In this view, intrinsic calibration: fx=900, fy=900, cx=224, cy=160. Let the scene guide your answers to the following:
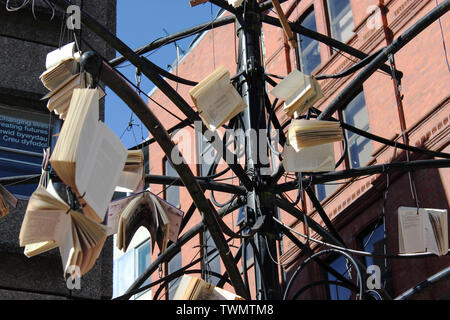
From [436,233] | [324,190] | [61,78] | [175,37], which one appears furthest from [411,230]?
[324,190]

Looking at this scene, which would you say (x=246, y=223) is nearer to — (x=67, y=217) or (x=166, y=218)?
(x=166, y=218)

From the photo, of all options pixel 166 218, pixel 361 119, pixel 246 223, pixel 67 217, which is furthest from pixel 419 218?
pixel 361 119

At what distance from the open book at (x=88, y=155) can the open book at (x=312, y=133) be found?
9.24ft

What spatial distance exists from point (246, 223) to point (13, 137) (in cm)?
541

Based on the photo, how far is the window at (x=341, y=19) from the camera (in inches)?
809

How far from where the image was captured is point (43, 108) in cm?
1434

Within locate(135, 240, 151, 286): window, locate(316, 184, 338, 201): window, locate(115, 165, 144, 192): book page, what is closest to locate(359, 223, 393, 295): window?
locate(316, 184, 338, 201): window

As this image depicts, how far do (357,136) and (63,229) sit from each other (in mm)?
12023

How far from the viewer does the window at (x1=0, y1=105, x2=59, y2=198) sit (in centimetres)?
1367

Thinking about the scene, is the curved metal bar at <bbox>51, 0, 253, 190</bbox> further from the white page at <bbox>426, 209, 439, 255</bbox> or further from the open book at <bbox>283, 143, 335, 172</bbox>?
the white page at <bbox>426, 209, 439, 255</bbox>

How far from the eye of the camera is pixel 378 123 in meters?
18.4

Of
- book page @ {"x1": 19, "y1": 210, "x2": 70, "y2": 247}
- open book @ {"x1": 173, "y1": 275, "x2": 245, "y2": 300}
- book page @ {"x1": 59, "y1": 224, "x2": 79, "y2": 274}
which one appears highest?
book page @ {"x1": 19, "y1": 210, "x2": 70, "y2": 247}

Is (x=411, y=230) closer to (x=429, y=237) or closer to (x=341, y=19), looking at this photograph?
(x=429, y=237)

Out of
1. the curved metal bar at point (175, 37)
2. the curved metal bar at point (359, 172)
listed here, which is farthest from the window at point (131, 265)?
the curved metal bar at point (359, 172)
